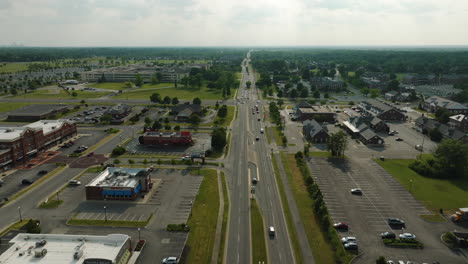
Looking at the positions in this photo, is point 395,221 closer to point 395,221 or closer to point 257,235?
point 395,221

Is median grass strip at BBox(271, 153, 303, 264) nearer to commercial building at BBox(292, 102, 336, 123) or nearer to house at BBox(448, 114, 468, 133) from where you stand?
commercial building at BBox(292, 102, 336, 123)

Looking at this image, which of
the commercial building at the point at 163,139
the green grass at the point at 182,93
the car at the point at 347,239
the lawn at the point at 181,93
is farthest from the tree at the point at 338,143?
the green grass at the point at 182,93

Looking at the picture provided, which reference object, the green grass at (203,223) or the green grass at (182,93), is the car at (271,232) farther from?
the green grass at (182,93)

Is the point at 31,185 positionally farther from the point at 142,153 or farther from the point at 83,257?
the point at 83,257

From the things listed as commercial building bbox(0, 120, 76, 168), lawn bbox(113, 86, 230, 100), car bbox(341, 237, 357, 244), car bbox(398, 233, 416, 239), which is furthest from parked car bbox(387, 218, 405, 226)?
lawn bbox(113, 86, 230, 100)

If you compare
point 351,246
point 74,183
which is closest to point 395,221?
point 351,246

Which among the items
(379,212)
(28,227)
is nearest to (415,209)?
(379,212)

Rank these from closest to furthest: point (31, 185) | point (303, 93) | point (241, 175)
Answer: point (31, 185), point (241, 175), point (303, 93)
